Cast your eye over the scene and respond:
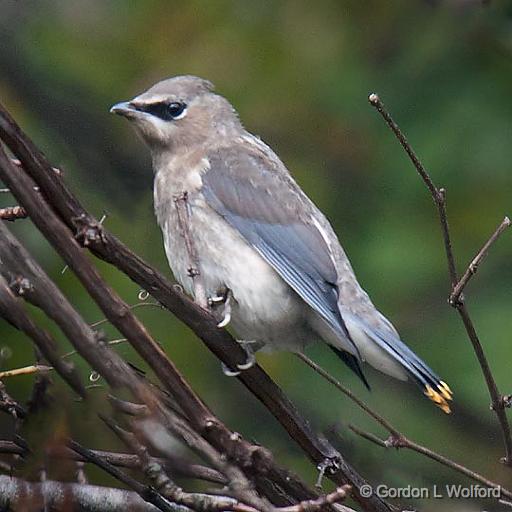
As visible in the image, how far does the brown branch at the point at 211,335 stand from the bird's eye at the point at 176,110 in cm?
147

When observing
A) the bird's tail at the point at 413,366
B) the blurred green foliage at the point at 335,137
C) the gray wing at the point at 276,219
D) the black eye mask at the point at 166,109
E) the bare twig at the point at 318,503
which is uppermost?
the blurred green foliage at the point at 335,137

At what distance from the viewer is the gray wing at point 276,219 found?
4209 millimetres

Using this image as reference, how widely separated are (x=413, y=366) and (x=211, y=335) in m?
0.99

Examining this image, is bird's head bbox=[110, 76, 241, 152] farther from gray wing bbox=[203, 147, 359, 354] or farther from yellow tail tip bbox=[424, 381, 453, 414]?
yellow tail tip bbox=[424, 381, 453, 414]

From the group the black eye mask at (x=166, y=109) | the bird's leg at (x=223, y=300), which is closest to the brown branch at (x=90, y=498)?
the bird's leg at (x=223, y=300)

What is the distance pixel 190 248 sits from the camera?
380cm

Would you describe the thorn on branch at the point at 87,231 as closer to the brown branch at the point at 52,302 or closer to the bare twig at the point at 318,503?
the brown branch at the point at 52,302

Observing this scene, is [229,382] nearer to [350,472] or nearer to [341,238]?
[341,238]

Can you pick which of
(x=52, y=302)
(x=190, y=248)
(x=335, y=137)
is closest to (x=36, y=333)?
(x=52, y=302)

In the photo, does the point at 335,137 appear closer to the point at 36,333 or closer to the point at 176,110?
the point at 176,110

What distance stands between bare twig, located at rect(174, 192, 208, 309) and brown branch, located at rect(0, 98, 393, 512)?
6.8 inches

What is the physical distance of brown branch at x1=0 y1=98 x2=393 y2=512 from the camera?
2598 mm

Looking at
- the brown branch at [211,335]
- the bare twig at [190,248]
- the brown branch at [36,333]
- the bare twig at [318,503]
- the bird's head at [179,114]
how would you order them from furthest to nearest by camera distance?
the bird's head at [179,114] → the bare twig at [190,248] → the bare twig at [318,503] → the brown branch at [211,335] → the brown branch at [36,333]

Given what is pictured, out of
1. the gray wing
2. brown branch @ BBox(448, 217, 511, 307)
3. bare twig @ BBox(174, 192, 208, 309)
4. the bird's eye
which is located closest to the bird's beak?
the bird's eye
